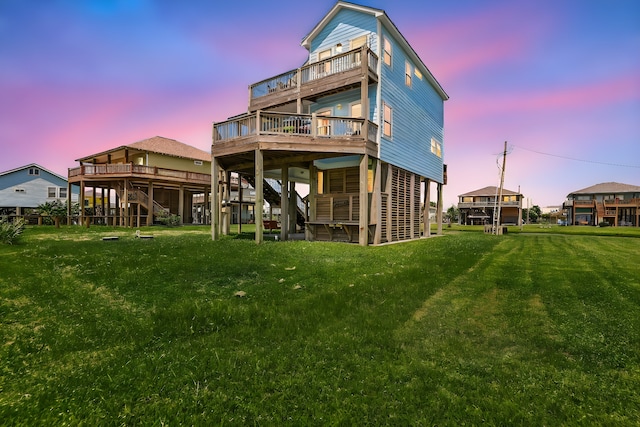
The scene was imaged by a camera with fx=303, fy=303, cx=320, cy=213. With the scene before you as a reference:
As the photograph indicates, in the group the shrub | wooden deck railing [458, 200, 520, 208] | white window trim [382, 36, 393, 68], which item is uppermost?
white window trim [382, 36, 393, 68]

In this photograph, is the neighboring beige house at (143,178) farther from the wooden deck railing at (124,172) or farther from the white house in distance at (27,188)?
the white house in distance at (27,188)

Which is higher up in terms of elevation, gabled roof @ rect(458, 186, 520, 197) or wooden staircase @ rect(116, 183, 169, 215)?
gabled roof @ rect(458, 186, 520, 197)

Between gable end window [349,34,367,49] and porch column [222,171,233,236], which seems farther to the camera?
porch column [222,171,233,236]

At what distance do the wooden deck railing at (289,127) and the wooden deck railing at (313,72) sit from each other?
9.48 feet

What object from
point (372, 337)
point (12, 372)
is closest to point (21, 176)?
point (12, 372)

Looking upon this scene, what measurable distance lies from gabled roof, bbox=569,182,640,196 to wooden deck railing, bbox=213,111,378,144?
6971 centimetres

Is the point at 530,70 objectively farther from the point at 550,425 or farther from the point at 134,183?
the point at 134,183

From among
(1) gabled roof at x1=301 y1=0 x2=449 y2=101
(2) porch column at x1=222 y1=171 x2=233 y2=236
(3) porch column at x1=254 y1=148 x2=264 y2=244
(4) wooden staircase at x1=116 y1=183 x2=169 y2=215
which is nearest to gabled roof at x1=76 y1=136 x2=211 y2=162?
(4) wooden staircase at x1=116 y1=183 x2=169 y2=215

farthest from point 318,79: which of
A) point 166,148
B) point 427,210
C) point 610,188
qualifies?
point 610,188

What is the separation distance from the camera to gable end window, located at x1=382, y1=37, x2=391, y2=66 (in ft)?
53.9

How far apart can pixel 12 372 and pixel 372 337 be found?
451 centimetres

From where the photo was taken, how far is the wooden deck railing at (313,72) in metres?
15.1

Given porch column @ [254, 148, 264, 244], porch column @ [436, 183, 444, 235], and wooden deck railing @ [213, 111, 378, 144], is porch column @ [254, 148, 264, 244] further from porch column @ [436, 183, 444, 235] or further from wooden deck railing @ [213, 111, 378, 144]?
porch column @ [436, 183, 444, 235]

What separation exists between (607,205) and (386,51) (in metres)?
63.6
